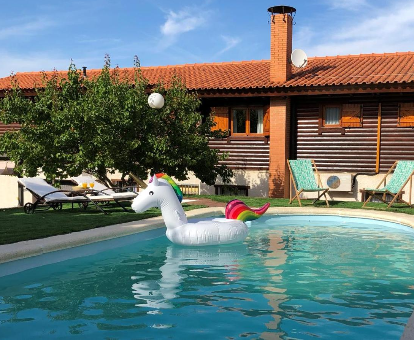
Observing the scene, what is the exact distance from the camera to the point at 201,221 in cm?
848

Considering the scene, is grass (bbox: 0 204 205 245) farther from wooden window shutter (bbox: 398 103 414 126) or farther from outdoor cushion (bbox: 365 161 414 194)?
wooden window shutter (bbox: 398 103 414 126)

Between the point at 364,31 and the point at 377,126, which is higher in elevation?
the point at 364,31

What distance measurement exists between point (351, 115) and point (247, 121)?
3363 millimetres

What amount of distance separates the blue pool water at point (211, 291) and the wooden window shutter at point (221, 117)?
8.81 metres

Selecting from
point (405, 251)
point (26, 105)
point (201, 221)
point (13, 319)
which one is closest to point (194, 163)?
point (26, 105)

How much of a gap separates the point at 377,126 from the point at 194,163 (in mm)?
6059

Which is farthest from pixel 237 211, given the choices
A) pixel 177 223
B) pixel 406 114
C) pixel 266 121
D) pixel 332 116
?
pixel 406 114

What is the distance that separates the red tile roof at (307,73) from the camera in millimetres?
15883

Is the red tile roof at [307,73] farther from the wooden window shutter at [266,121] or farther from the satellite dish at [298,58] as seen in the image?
the wooden window shutter at [266,121]

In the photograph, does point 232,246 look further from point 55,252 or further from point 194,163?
point 194,163

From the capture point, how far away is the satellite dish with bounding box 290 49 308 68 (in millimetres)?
16984

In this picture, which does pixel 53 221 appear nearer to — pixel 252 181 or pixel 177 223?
pixel 177 223

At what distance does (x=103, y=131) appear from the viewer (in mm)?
12641

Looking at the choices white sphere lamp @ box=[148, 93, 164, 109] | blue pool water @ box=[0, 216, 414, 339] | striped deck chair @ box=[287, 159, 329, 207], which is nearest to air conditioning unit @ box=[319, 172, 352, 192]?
striped deck chair @ box=[287, 159, 329, 207]
